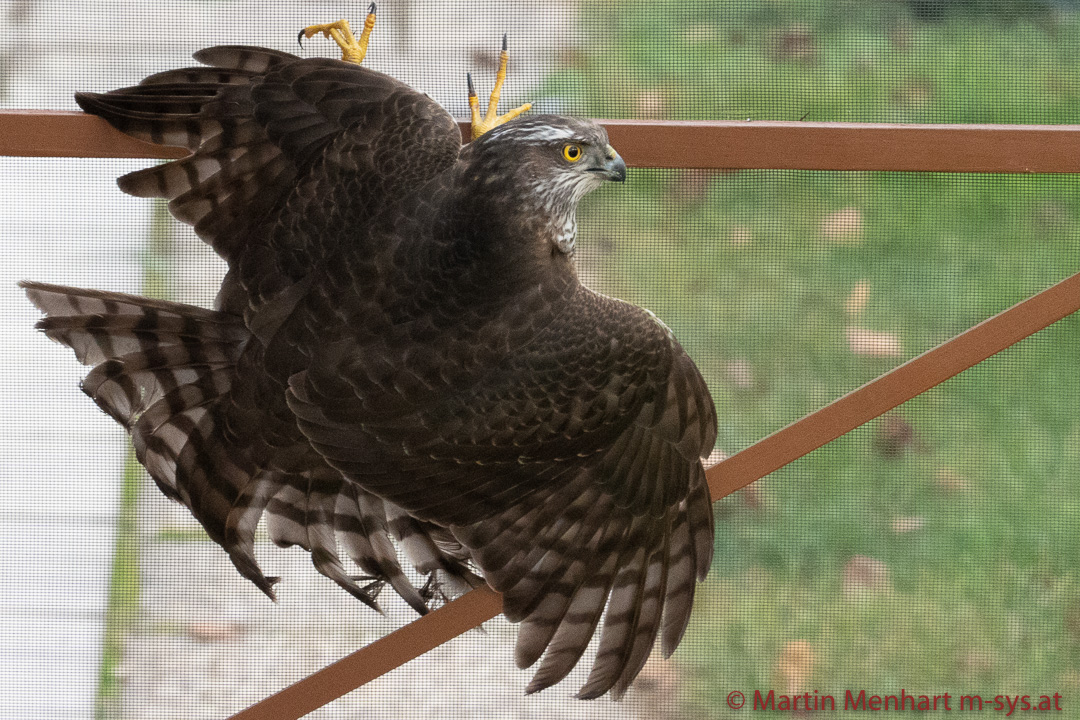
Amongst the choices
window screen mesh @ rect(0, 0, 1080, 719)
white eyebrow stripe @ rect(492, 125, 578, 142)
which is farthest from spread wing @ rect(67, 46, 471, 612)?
window screen mesh @ rect(0, 0, 1080, 719)

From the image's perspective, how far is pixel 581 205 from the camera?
151 cm

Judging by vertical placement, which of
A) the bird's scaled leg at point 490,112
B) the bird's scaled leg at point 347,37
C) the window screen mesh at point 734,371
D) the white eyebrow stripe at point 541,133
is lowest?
the window screen mesh at point 734,371

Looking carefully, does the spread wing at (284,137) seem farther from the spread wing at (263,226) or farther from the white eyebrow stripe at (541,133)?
the white eyebrow stripe at (541,133)

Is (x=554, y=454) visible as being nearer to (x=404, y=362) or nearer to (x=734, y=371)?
(x=404, y=362)

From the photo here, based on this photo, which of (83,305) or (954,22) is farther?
(954,22)

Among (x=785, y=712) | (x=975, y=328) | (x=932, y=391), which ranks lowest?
(x=785, y=712)

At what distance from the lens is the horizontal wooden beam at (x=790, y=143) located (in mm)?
1101

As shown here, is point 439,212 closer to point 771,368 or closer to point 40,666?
point 771,368

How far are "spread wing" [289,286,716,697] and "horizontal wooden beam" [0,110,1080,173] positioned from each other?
7.4 inches

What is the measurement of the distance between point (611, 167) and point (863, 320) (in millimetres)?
707

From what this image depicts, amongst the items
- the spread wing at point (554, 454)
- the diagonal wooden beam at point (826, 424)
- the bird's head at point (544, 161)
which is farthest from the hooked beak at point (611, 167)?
the diagonal wooden beam at point (826, 424)

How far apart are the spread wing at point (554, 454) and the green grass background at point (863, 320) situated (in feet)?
1.29

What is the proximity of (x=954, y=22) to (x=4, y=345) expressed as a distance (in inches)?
61.1

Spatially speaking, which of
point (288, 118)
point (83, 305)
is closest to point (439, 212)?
point (288, 118)
